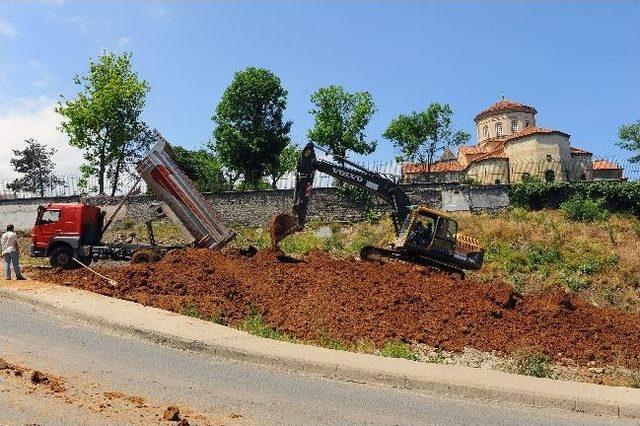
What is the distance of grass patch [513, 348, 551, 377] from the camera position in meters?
9.04

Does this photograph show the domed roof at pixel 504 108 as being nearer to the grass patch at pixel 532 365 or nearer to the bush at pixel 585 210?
the bush at pixel 585 210

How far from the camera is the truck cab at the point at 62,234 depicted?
19.7 meters

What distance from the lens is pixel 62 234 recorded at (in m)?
19.9

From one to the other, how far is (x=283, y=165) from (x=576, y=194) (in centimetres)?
2901

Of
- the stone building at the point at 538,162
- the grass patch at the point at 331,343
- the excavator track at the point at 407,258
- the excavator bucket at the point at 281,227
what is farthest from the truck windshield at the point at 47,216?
the stone building at the point at 538,162

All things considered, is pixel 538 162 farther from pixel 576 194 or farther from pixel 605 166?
pixel 576 194

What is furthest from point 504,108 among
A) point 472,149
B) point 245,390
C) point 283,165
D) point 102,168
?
point 245,390

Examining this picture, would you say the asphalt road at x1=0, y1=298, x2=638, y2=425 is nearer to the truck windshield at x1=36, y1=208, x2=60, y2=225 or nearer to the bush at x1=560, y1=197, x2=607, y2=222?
the truck windshield at x1=36, y1=208, x2=60, y2=225

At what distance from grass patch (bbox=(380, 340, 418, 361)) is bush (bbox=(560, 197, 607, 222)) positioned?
78.9ft

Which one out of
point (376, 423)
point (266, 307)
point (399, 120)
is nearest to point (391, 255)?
point (266, 307)

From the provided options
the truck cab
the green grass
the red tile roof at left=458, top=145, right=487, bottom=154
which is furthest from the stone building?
the truck cab

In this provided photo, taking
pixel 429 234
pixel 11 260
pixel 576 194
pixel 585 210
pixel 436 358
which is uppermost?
pixel 576 194

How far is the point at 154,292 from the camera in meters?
13.5

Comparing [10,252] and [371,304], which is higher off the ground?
[10,252]
